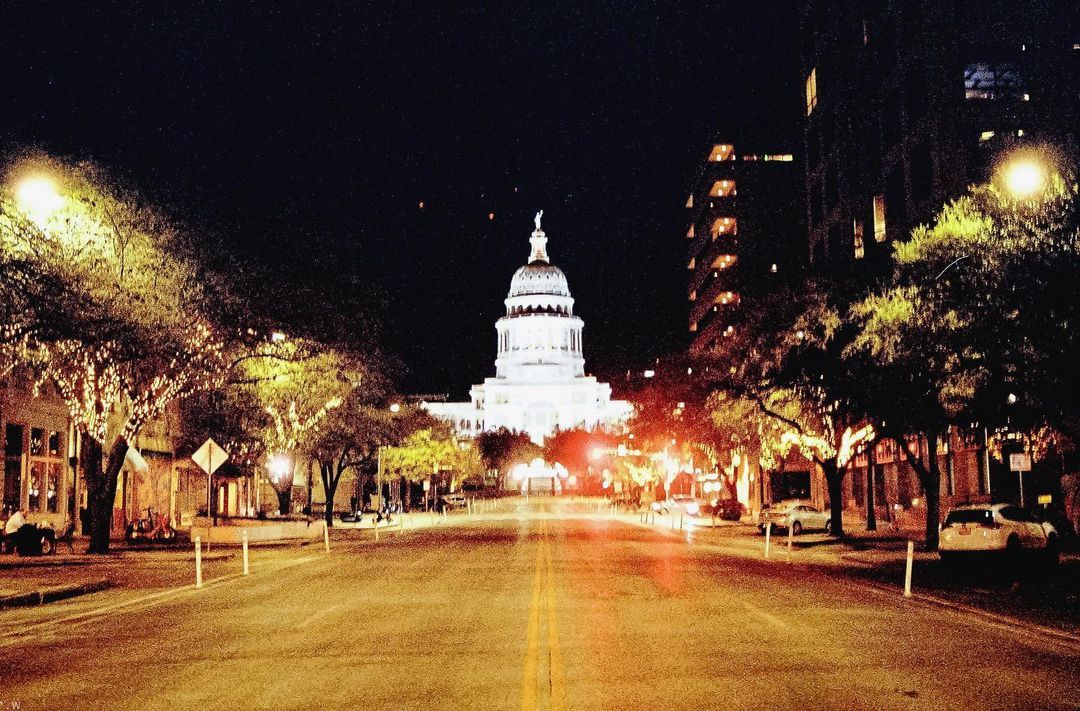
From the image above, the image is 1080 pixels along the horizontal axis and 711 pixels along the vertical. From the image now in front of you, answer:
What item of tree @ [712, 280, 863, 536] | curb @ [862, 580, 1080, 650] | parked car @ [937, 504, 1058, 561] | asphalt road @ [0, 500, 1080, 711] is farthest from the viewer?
tree @ [712, 280, 863, 536]

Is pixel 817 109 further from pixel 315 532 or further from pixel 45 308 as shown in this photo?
pixel 45 308

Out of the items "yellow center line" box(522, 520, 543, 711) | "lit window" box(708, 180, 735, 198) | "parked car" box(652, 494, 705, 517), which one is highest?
"lit window" box(708, 180, 735, 198)

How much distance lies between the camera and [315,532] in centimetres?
4672

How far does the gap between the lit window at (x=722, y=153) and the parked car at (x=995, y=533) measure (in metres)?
87.9

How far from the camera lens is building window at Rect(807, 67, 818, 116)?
6900 centimetres

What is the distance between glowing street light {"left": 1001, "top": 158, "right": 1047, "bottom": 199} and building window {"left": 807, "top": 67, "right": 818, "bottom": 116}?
166 ft

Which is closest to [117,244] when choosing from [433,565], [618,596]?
[433,565]

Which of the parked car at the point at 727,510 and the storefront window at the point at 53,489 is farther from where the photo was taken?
the parked car at the point at 727,510

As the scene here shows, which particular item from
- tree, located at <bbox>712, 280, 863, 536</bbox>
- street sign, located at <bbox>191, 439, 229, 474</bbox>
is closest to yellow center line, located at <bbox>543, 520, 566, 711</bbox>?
street sign, located at <bbox>191, 439, 229, 474</bbox>

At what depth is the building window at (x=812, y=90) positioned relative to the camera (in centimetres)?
6900

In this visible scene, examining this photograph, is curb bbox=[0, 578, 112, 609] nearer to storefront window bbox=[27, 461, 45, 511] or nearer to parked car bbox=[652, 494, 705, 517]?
storefront window bbox=[27, 461, 45, 511]

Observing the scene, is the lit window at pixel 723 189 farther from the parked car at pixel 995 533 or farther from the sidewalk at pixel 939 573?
the parked car at pixel 995 533

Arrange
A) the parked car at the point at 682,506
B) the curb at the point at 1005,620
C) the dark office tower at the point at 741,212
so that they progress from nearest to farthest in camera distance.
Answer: the curb at the point at 1005,620 → the parked car at the point at 682,506 → the dark office tower at the point at 741,212

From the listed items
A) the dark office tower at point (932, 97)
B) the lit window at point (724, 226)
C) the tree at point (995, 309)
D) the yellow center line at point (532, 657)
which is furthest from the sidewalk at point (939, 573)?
Answer: the lit window at point (724, 226)
